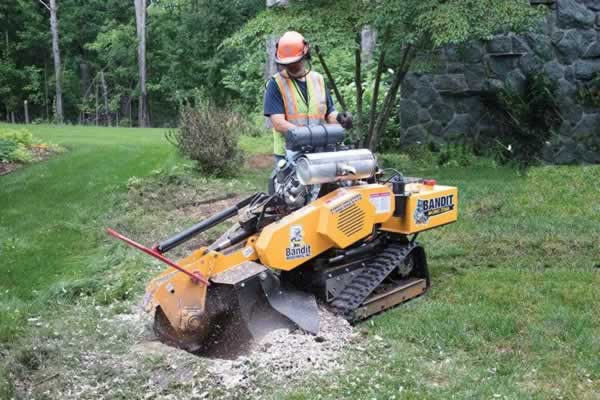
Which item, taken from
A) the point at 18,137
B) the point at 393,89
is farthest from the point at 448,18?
the point at 18,137

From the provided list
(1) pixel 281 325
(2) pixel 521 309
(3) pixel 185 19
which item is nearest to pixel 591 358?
(2) pixel 521 309

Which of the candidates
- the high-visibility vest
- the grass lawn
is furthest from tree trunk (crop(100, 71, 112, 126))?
the high-visibility vest

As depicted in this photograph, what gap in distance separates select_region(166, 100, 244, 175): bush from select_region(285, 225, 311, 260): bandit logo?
21.5 ft

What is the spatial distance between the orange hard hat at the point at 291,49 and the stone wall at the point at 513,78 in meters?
6.87

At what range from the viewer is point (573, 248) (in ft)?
24.5

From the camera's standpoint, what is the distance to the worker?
19.7ft

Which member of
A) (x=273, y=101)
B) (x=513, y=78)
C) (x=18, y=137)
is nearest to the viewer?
(x=273, y=101)

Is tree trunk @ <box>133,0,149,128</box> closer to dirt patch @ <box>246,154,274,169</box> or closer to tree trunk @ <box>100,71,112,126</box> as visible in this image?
tree trunk @ <box>100,71,112,126</box>

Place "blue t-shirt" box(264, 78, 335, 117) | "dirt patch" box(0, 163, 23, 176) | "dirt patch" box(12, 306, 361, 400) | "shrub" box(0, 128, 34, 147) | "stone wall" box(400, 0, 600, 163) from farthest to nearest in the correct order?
1. "shrub" box(0, 128, 34, 147)
2. "dirt patch" box(0, 163, 23, 176)
3. "stone wall" box(400, 0, 600, 163)
4. "blue t-shirt" box(264, 78, 335, 117)
5. "dirt patch" box(12, 306, 361, 400)

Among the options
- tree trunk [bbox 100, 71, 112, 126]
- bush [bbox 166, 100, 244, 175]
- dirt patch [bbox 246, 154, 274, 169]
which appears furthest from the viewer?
tree trunk [bbox 100, 71, 112, 126]

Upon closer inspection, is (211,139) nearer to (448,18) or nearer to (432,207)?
(448,18)

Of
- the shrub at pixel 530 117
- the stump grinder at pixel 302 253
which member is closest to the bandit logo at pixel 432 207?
the stump grinder at pixel 302 253

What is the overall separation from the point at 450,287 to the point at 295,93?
6.64ft

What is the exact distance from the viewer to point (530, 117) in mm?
12188
